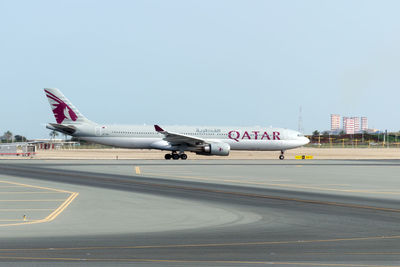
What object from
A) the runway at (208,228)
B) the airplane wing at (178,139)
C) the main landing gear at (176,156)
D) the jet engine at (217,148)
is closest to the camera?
the runway at (208,228)

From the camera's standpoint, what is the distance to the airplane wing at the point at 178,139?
A: 5894 cm

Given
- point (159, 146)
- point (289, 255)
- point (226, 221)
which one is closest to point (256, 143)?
point (159, 146)

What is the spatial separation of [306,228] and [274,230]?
2.86 feet

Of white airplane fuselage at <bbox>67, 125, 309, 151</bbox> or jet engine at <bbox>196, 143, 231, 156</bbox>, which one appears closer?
jet engine at <bbox>196, 143, 231, 156</bbox>

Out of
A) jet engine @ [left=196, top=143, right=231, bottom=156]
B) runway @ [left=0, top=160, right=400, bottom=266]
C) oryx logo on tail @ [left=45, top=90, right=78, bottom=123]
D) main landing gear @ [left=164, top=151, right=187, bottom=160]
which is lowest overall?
main landing gear @ [left=164, top=151, right=187, bottom=160]

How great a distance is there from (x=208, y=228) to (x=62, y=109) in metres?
51.7

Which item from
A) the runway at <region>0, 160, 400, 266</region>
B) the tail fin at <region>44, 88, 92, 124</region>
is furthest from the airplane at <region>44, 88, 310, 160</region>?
the runway at <region>0, 160, 400, 266</region>

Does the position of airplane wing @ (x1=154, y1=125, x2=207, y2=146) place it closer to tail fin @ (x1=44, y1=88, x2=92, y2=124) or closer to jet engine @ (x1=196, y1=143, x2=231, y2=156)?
jet engine @ (x1=196, y1=143, x2=231, y2=156)

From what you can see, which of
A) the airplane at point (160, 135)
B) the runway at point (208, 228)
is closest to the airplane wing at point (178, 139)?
the airplane at point (160, 135)

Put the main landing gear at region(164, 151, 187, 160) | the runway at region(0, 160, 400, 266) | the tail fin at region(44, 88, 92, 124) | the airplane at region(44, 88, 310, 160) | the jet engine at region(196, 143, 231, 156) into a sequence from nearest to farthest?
the runway at region(0, 160, 400, 266)
the jet engine at region(196, 143, 231, 156)
the airplane at region(44, 88, 310, 160)
the main landing gear at region(164, 151, 187, 160)
the tail fin at region(44, 88, 92, 124)

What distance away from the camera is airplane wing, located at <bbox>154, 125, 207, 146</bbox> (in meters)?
58.9

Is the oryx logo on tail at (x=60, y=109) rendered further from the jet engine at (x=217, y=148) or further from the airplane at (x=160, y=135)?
the jet engine at (x=217, y=148)

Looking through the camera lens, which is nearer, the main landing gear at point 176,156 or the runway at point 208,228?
the runway at point 208,228

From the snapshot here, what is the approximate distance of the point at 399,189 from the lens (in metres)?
25.8
